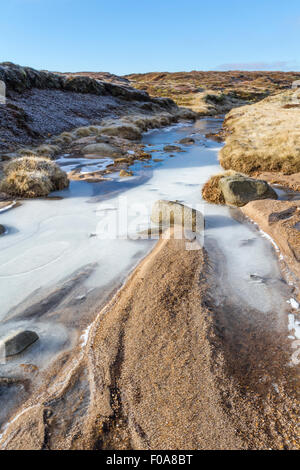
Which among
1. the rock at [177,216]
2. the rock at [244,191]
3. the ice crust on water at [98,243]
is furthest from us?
the rock at [244,191]

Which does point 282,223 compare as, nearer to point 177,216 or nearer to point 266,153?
point 177,216

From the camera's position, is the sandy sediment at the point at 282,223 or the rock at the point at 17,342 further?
the sandy sediment at the point at 282,223

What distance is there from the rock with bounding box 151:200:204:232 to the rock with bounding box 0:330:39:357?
4439 millimetres

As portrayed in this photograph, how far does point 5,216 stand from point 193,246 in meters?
5.99

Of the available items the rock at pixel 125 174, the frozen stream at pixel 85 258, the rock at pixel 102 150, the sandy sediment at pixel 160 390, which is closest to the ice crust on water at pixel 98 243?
the frozen stream at pixel 85 258

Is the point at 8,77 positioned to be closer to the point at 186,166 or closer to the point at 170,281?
the point at 186,166

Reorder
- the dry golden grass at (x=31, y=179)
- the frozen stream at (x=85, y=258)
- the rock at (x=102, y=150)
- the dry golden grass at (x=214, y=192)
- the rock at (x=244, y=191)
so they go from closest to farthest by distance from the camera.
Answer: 1. the frozen stream at (x=85, y=258)
2. the rock at (x=244, y=191)
3. the dry golden grass at (x=214, y=192)
4. the dry golden grass at (x=31, y=179)
5. the rock at (x=102, y=150)

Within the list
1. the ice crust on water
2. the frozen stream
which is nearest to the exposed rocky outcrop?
the ice crust on water

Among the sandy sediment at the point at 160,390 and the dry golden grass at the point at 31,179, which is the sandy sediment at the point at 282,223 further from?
the dry golden grass at the point at 31,179

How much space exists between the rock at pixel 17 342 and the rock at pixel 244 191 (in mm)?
7136

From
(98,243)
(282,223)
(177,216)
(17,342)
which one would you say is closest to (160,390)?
(17,342)

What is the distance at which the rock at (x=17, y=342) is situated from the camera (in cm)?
388

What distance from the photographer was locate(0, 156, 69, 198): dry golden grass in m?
10.8

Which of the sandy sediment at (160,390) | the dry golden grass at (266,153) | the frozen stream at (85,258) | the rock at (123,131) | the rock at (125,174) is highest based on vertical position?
the rock at (123,131)
